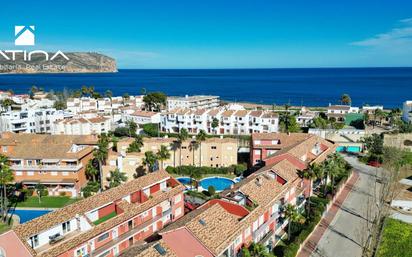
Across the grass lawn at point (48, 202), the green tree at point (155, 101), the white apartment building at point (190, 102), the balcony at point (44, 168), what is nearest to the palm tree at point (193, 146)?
the balcony at point (44, 168)

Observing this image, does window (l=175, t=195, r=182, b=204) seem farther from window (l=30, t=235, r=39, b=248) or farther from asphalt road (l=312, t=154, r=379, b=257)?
window (l=30, t=235, r=39, b=248)

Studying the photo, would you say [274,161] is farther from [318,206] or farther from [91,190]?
[91,190]

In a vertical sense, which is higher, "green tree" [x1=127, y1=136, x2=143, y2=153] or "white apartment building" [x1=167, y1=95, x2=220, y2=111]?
"white apartment building" [x1=167, y1=95, x2=220, y2=111]

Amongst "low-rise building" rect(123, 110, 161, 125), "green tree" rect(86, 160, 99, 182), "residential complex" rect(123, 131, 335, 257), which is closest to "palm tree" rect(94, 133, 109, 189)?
"green tree" rect(86, 160, 99, 182)

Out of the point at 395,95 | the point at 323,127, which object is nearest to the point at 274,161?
the point at 323,127

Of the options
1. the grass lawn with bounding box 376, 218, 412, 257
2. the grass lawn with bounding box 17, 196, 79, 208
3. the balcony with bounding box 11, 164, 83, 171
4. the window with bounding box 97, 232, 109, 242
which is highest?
the balcony with bounding box 11, 164, 83, 171

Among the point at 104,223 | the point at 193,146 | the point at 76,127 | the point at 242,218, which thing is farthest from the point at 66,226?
the point at 76,127
